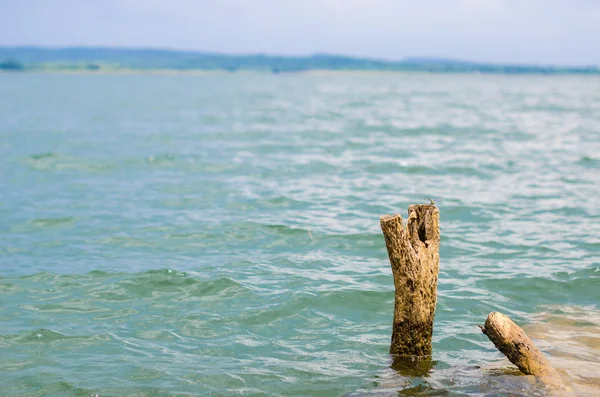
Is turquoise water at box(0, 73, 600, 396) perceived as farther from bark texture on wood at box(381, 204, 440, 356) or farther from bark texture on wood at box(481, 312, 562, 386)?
bark texture on wood at box(381, 204, 440, 356)

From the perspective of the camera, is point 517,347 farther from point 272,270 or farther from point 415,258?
point 272,270

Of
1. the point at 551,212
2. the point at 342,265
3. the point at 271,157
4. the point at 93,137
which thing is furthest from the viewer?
the point at 93,137

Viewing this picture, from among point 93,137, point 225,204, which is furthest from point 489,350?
point 93,137

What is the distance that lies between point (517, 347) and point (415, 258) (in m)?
1.68

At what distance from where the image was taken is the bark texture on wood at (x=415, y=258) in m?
9.41

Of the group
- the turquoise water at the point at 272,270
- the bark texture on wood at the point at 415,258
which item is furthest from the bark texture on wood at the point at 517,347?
the bark texture on wood at the point at 415,258

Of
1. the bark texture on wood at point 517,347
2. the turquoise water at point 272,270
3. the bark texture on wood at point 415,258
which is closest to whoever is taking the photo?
the bark texture on wood at point 517,347

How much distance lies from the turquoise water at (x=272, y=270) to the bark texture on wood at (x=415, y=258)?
0.97 meters

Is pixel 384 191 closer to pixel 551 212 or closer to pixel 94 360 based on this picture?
pixel 551 212

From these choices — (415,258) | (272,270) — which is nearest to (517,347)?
(415,258)

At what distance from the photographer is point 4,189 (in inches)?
1030

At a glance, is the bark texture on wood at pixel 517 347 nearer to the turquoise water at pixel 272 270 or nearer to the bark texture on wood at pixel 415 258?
the turquoise water at pixel 272 270

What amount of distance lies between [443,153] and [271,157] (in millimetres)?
8896

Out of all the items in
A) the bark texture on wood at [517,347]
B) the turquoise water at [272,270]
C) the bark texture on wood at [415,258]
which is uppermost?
the bark texture on wood at [415,258]
